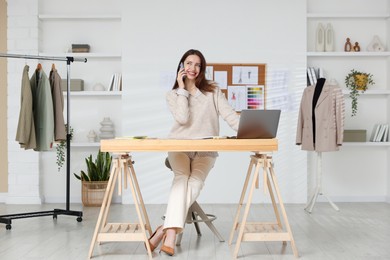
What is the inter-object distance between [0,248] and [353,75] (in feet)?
13.9

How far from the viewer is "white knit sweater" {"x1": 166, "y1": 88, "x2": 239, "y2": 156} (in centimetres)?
395

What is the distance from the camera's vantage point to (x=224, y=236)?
4.38 m

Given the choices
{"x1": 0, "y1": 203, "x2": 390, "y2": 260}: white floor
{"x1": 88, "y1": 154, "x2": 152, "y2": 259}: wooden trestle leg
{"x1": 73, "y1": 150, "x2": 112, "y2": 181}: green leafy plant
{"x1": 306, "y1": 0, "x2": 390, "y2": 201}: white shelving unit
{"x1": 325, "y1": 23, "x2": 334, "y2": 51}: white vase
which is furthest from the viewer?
{"x1": 306, "y1": 0, "x2": 390, "y2": 201}: white shelving unit

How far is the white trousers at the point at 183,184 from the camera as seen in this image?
11.9 feet

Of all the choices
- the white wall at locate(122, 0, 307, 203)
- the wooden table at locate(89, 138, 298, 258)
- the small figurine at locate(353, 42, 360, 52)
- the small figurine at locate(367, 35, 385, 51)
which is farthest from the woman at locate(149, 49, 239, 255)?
the small figurine at locate(367, 35, 385, 51)

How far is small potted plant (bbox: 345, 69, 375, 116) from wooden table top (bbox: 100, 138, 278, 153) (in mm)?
3151

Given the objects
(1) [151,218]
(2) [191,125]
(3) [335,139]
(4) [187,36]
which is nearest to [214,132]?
(2) [191,125]

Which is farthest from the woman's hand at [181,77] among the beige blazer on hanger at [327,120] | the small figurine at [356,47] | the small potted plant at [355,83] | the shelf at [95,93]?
the small figurine at [356,47]

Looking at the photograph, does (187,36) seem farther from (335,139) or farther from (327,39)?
(335,139)

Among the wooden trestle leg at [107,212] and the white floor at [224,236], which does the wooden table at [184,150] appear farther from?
the white floor at [224,236]

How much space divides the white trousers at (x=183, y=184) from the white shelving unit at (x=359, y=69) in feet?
10.1

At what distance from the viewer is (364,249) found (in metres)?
3.88

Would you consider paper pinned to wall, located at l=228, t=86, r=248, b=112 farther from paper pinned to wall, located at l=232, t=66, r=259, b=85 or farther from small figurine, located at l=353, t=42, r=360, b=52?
small figurine, located at l=353, t=42, r=360, b=52

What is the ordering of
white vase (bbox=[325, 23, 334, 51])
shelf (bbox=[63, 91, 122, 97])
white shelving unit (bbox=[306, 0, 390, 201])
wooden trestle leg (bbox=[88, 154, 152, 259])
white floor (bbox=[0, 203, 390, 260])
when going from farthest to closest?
white shelving unit (bbox=[306, 0, 390, 201]) < white vase (bbox=[325, 23, 334, 51]) < shelf (bbox=[63, 91, 122, 97]) < white floor (bbox=[0, 203, 390, 260]) < wooden trestle leg (bbox=[88, 154, 152, 259])
